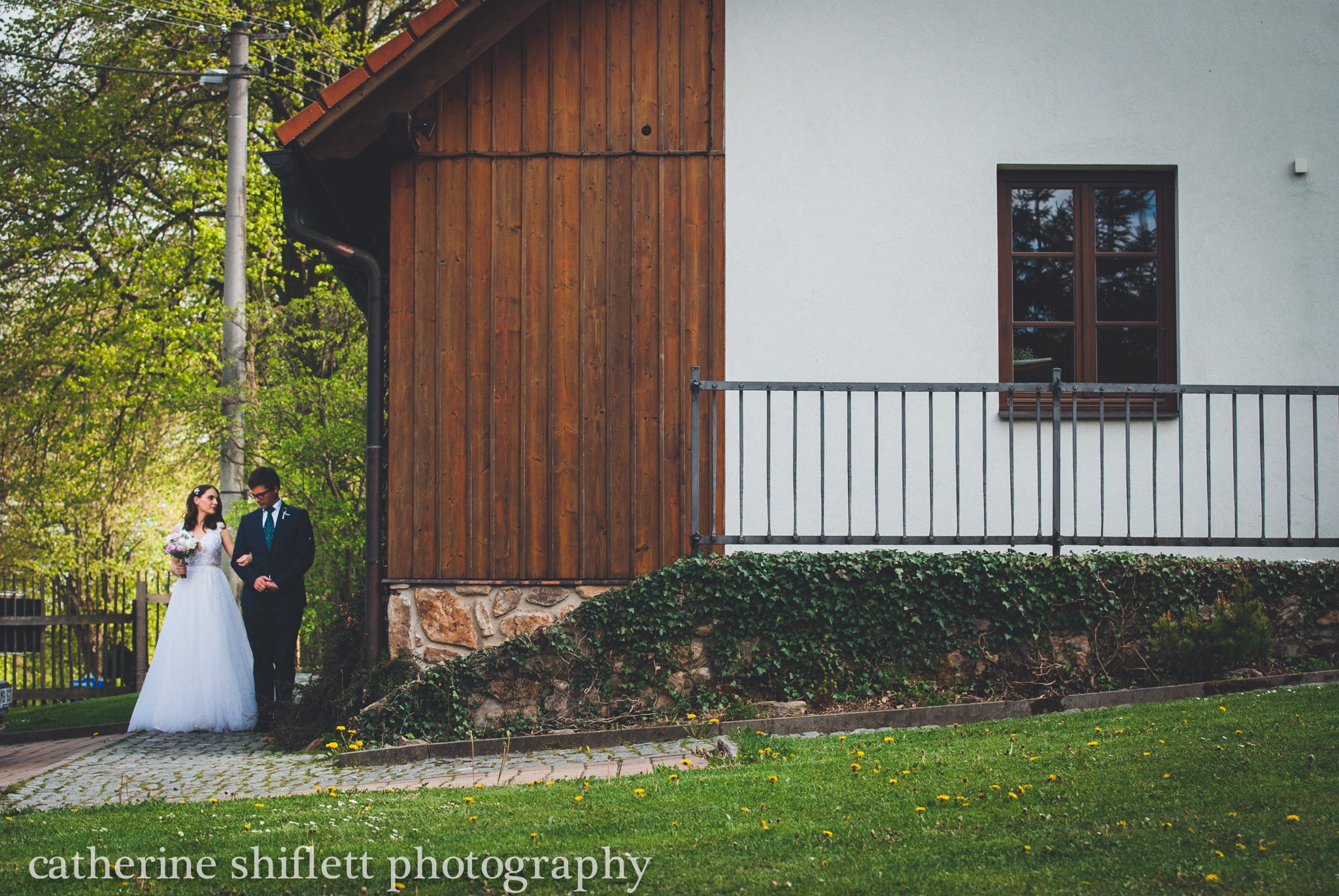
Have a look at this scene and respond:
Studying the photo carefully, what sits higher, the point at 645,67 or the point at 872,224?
the point at 645,67

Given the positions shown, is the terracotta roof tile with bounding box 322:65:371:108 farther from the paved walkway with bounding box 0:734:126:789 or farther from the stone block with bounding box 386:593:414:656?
the paved walkway with bounding box 0:734:126:789

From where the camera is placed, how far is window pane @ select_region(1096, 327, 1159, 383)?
8086 mm

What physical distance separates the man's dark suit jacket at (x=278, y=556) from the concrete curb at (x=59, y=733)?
160 cm

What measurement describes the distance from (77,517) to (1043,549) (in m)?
17.4

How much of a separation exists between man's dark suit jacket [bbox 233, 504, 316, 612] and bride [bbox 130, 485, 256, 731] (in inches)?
4.5

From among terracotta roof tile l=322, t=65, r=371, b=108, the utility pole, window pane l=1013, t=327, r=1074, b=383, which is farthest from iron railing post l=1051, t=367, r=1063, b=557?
the utility pole

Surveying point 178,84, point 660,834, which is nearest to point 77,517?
point 178,84

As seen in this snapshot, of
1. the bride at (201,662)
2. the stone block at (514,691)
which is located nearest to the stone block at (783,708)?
the stone block at (514,691)

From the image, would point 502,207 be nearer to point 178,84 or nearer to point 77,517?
point 178,84

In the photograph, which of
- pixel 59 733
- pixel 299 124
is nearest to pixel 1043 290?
pixel 299 124

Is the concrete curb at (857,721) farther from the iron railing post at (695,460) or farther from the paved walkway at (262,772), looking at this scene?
the iron railing post at (695,460)

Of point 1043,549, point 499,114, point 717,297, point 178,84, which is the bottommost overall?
point 1043,549

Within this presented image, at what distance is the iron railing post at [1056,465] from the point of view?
7.14m

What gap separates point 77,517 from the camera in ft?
64.3
